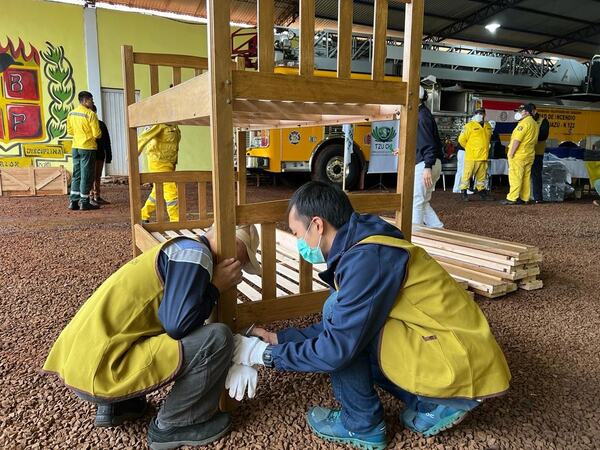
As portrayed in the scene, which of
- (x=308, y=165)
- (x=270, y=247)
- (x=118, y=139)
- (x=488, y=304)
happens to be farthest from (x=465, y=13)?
(x=270, y=247)

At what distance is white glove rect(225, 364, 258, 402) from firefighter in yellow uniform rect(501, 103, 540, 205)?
740 centimetres

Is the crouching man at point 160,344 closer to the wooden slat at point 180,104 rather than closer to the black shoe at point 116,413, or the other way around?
the black shoe at point 116,413

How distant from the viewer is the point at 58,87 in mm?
10867

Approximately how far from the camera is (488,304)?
316cm

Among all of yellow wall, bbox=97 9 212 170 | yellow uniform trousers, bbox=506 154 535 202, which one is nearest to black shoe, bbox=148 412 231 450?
yellow uniform trousers, bbox=506 154 535 202

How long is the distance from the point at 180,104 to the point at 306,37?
64 centimetres

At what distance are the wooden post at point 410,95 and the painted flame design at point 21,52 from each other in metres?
11.3

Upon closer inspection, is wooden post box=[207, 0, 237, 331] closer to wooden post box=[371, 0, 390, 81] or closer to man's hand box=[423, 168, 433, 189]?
wooden post box=[371, 0, 390, 81]

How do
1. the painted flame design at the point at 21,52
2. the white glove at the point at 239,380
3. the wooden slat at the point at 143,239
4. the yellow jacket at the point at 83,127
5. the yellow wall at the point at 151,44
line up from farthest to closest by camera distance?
the yellow wall at the point at 151,44
the painted flame design at the point at 21,52
the yellow jacket at the point at 83,127
the wooden slat at the point at 143,239
the white glove at the point at 239,380

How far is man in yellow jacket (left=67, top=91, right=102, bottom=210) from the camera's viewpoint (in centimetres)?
662

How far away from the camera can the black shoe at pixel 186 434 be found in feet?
5.39

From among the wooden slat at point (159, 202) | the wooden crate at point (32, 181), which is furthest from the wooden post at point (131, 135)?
the wooden crate at point (32, 181)

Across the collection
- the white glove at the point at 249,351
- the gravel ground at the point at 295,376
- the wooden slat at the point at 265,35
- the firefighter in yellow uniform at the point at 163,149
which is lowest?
the gravel ground at the point at 295,376

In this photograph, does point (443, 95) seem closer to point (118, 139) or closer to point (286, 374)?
point (118, 139)
